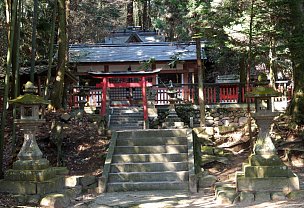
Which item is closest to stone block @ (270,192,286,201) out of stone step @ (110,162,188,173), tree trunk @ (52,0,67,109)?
stone step @ (110,162,188,173)

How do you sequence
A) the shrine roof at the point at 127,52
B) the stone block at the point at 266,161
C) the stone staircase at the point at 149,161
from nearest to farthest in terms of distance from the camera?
the stone block at the point at 266,161 → the stone staircase at the point at 149,161 → the shrine roof at the point at 127,52

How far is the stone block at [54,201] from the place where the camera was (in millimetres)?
7207

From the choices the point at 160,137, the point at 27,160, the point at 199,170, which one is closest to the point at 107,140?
the point at 160,137

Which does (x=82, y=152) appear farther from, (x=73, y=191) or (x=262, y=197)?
(x=262, y=197)

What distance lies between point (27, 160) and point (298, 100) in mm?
8365

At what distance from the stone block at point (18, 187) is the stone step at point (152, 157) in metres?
2.96

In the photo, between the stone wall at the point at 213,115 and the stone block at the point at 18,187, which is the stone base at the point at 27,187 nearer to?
the stone block at the point at 18,187

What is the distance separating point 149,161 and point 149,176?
26.6 inches

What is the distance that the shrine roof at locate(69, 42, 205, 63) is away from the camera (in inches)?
822

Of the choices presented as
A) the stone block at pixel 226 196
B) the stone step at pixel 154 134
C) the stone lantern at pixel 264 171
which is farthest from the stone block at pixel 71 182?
the stone lantern at pixel 264 171

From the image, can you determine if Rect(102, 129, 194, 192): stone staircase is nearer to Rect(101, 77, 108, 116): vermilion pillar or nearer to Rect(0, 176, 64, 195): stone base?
Rect(0, 176, 64, 195): stone base

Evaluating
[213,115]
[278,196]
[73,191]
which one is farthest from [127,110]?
[278,196]

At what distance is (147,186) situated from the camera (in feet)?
29.9

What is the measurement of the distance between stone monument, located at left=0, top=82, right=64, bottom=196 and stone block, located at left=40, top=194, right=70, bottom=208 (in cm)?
31
